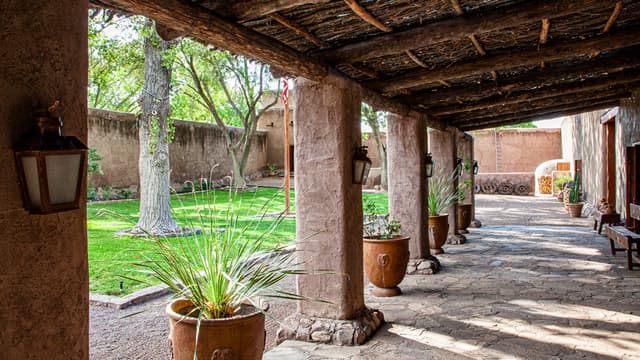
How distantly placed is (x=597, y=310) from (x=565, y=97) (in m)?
3.74

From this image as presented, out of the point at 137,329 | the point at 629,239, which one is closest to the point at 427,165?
the point at 629,239

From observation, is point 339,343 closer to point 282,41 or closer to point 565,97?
point 282,41

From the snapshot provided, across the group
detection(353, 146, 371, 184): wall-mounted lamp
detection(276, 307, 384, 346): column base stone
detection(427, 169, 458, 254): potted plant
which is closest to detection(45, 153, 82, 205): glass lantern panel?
detection(276, 307, 384, 346): column base stone

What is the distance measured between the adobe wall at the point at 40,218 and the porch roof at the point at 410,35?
1.77 ft

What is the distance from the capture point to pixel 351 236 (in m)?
3.94

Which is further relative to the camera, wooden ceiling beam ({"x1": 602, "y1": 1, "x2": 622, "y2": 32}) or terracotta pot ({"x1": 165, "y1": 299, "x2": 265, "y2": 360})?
wooden ceiling beam ({"x1": 602, "y1": 1, "x2": 622, "y2": 32})

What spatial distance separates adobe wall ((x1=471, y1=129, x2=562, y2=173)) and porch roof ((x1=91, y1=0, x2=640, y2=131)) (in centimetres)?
1820

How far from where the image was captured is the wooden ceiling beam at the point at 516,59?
151 inches

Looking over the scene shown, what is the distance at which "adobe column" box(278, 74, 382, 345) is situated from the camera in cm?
383

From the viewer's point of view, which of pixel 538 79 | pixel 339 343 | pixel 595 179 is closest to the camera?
pixel 339 343

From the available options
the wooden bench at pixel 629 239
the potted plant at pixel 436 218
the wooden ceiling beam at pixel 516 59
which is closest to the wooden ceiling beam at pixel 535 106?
the potted plant at pixel 436 218

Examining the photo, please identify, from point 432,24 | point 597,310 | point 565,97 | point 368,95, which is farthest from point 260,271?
point 565,97

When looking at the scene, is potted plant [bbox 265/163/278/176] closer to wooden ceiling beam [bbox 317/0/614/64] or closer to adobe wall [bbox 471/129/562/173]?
adobe wall [bbox 471/129/562/173]

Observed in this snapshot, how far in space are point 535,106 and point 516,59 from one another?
373 cm
